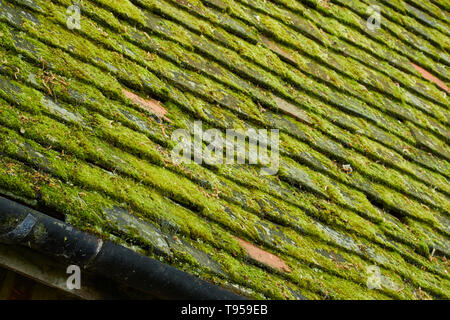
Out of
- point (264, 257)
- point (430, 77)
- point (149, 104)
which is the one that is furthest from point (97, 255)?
point (430, 77)

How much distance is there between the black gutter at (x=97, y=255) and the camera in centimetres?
174

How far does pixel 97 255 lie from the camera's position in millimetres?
1858

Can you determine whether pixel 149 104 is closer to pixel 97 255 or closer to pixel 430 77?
pixel 97 255

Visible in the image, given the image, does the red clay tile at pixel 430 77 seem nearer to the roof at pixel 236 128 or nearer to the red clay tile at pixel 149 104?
the roof at pixel 236 128

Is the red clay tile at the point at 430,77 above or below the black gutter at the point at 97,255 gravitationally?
above

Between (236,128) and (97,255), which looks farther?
(236,128)

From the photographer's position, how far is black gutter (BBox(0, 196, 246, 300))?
174 centimetres

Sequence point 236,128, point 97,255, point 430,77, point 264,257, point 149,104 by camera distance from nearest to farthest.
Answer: point 97,255 < point 264,257 < point 149,104 < point 236,128 < point 430,77

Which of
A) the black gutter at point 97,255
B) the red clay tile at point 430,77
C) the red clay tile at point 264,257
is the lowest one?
the black gutter at point 97,255

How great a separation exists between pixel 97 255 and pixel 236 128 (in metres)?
1.35

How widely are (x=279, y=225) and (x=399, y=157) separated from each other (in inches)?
59.2

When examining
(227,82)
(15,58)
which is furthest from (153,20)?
(15,58)

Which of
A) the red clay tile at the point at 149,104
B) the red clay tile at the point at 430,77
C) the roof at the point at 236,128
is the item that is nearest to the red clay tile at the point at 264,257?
the roof at the point at 236,128

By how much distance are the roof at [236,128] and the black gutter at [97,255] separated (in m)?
0.09
